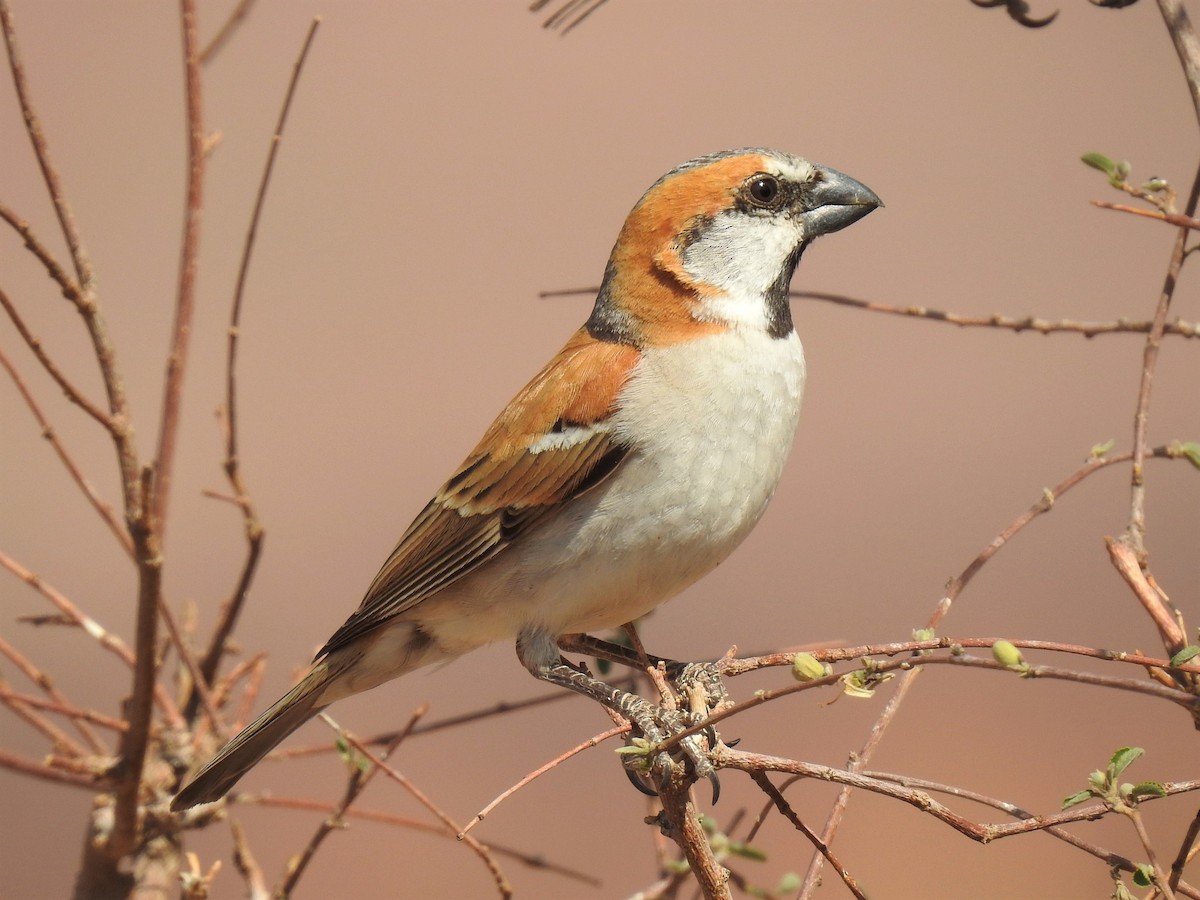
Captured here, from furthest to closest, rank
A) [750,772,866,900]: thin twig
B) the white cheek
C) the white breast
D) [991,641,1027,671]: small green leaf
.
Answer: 1. the white cheek
2. the white breast
3. [750,772,866,900]: thin twig
4. [991,641,1027,671]: small green leaf

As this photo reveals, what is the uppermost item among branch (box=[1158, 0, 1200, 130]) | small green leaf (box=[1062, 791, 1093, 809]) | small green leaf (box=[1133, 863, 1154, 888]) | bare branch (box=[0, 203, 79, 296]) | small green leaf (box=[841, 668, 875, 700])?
branch (box=[1158, 0, 1200, 130])

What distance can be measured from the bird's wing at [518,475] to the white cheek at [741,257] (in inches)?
11.1

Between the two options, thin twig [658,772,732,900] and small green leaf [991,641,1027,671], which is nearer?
small green leaf [991,641,1027,671]

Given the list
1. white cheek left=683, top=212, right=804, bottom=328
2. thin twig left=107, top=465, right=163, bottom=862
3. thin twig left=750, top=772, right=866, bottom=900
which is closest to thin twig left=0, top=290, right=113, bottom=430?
thin twig left=107, top=465, right=163, bottom=862

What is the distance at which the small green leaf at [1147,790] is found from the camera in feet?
5.32

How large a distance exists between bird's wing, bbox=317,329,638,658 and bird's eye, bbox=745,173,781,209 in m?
0.51

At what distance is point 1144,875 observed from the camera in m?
1.61

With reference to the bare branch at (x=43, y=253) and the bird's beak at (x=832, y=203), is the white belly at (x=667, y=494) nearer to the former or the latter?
the bird's beak at (x=832, y=203)

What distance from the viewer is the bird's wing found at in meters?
2.96

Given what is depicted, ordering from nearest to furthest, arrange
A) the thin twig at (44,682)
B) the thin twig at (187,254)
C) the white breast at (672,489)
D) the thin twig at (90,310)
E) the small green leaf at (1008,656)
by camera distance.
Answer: the small green leaf at (1008,656) → the thin twig at (90,310) → the thin twig at (187,254) → the thin twig at (44,682) → the white breast at (672,489)

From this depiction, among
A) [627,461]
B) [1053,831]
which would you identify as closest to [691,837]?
[1053,831]

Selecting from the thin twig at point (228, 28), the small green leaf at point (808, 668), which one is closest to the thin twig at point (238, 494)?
the thin twig at point (228, 28)

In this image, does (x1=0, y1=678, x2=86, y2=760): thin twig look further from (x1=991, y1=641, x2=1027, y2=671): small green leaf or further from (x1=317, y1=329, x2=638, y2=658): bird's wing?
(x1=991, y1=641, x2=1027, y2=671): small green leaf

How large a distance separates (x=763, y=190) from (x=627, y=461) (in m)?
0.83
